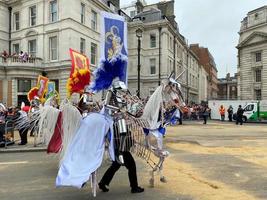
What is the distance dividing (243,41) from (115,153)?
63283mm

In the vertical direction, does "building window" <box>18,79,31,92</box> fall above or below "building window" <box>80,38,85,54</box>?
below

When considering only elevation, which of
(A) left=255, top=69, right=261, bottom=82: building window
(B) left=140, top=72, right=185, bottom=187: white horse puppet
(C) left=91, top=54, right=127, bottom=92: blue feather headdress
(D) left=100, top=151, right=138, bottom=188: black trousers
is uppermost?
(A) left=255, top=69, right=261, bottom=82: building window

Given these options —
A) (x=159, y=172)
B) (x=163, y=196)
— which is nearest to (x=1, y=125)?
(x=159, y=172)

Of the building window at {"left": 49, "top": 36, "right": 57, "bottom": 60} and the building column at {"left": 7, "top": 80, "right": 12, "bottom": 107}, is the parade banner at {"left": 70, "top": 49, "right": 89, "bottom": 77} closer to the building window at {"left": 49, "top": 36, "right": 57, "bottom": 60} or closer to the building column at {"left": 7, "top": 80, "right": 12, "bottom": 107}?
the building column at {"left": 7, "top": 80, "right": 12, "bottom": 107}

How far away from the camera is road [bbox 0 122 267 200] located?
6.89 m

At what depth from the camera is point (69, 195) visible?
6926 mm

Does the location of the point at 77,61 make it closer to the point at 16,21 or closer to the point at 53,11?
the point at 53,11

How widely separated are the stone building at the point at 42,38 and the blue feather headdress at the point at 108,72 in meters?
28.0

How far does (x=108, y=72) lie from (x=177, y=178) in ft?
9.54

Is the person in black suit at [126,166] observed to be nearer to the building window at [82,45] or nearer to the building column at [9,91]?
the building column at [9,91]

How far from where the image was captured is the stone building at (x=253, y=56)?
62.5 m

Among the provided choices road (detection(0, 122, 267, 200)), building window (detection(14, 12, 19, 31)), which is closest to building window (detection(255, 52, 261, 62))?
building window (detection(14, 12, 19, 31))

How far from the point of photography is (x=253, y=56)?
6481 cm

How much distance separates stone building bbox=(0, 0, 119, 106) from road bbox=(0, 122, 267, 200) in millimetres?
24060
